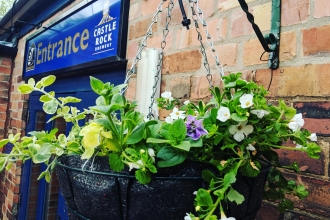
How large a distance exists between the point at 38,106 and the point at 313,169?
209 cm

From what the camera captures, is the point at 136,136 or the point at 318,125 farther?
the point at 318,125

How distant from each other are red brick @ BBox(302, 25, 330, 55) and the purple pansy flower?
419 millimetres

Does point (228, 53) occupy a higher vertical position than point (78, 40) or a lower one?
lower

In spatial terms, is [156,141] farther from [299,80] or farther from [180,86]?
[180,86]

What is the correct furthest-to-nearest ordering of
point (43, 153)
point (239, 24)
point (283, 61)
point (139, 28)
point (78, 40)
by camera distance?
1. point (78, 40)
2. point (139, 28)
3. point (239, 24)
4. point (283, 61)
5. point (43, 153)

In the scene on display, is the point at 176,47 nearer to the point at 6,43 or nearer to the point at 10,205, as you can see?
the point at 10,205

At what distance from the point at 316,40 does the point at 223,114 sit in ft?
1.38

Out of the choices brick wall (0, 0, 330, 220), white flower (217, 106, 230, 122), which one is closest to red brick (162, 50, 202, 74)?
brick wall (0, 0, 330, 220)

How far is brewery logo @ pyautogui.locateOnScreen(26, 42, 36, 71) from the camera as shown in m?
2.38

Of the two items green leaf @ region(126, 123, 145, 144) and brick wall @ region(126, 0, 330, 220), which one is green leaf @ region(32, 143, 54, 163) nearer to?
green leaf @ region(126, 123, 145, 144)

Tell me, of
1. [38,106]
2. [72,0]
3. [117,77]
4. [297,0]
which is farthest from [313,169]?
[38,106]

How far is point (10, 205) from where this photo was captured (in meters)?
2.46

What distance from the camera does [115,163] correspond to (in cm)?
45

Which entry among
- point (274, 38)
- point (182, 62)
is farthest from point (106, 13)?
point (274, 38)
